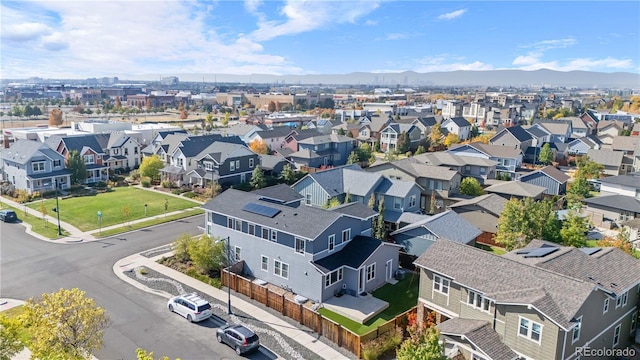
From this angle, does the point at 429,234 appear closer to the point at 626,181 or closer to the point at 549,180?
the point at 549,180

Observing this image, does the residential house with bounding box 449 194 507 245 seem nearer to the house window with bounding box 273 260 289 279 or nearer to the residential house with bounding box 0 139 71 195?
Result: the house window with bounding box 273 260 289 279

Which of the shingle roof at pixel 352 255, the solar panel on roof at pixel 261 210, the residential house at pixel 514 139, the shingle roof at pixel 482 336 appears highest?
the residential house at pixel 514 139

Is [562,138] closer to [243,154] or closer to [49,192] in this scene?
[243,154]

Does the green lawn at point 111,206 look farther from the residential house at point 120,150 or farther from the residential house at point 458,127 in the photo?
the residential house at point 458,127

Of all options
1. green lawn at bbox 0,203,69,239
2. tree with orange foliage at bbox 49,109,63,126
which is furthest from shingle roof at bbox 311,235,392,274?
tree with orange foliage at bbox 49,109,63,126

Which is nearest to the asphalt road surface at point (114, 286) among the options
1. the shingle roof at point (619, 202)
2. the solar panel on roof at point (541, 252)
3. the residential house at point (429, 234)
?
the residential house at point (429, 234)

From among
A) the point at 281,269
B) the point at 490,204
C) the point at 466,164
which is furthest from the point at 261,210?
the point at 466,164
